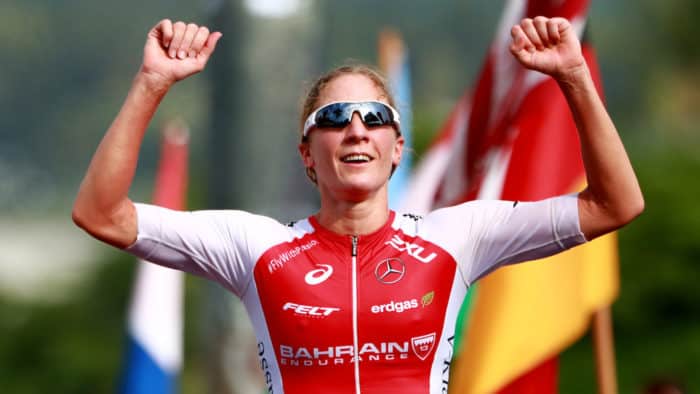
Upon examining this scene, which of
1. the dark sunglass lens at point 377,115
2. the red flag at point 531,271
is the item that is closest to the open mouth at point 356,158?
the dark sunglass lens at point 377,115

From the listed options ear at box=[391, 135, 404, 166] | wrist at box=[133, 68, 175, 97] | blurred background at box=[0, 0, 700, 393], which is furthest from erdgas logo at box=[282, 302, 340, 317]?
blurred background at box=[0, 0, 700, 393]

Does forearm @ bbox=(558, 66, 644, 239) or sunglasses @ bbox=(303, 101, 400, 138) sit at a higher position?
sunglasses @ bbox=(303, 101, 400, 138)

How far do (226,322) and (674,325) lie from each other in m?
14.5

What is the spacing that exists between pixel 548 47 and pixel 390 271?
2.76 ft

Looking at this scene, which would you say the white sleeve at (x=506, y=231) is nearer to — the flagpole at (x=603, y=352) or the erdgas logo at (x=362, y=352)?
the erdgas logo at (x=362, y=352)

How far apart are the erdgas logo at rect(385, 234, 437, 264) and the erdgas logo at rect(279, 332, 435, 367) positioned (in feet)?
0.79

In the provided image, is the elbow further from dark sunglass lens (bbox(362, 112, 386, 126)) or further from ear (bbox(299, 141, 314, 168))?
ear (bbox(299, 141, 314, 168))

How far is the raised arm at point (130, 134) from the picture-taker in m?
4.60

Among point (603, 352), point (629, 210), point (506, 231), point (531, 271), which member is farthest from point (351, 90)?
point (603, 352)

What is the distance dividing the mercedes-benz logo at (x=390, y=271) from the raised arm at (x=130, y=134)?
2.50 feet

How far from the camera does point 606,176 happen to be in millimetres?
4652

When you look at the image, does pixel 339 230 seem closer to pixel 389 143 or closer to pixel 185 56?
pixel 389 143

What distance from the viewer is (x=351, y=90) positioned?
4.82 meters

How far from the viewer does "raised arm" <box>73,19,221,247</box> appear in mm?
4602
